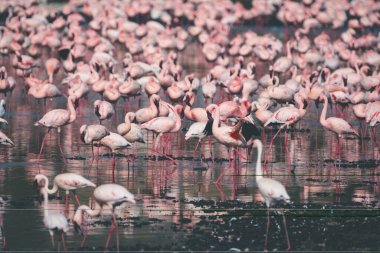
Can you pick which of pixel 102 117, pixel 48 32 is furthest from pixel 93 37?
pixel 102 117

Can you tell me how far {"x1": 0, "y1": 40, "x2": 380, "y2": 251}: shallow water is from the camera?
39.8 feet

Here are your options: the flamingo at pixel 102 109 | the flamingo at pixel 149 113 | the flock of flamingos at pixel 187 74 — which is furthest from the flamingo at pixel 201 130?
the flamingo at pixel 102 109

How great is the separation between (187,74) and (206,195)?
1660 cm

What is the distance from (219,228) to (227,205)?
1.30m

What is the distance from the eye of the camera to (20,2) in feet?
144

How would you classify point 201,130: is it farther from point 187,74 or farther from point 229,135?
point 187,74

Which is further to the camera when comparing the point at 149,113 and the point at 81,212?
the point at 149,113

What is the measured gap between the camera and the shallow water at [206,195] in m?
12.1

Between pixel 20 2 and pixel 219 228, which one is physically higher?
pixel 20 2

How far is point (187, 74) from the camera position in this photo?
31.1 meters

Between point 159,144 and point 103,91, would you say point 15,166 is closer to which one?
point 159,144

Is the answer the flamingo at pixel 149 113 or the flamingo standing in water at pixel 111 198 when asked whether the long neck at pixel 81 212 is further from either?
the flamingo at pixel 149 113

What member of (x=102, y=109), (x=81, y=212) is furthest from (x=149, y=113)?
(x=81, y=212)

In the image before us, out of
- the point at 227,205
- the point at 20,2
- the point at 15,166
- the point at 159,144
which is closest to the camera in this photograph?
the point at 227,205
